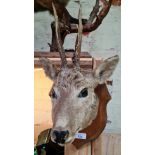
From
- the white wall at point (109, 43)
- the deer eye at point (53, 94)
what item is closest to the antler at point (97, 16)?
the white wall at point (109, 43)

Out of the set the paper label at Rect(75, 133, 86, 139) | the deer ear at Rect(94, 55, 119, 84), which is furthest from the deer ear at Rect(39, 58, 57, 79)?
the paper label at Rect(75, 133, 86, 139)

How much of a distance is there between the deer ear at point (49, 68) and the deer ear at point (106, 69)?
0.22m

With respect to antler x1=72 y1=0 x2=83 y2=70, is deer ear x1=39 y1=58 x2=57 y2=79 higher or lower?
lower

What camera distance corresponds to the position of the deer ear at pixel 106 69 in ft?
7.99

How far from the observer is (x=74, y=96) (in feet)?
7.95

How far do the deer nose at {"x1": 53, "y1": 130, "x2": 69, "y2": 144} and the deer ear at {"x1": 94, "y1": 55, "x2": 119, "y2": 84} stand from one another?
12.7 inches

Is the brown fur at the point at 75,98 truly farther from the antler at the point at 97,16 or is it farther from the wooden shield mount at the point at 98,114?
the antler at the point at 97,16

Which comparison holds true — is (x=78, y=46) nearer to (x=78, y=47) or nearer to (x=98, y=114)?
(x=78, y=47)

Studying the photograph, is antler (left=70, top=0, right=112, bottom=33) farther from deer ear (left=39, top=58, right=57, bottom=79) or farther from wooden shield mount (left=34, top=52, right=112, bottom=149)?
deer ear (left=39, top=58, right=57, bottom=79)

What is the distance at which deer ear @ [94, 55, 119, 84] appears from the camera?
7.99 ft
